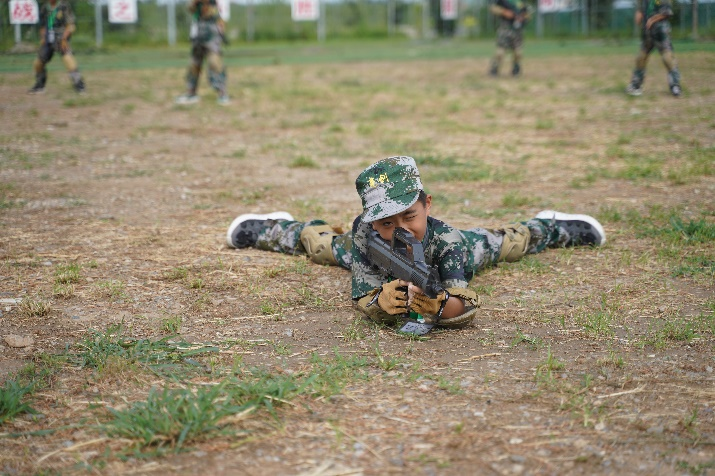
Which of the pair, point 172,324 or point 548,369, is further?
point 172,324

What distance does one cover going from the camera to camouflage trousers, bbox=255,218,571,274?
210 inches

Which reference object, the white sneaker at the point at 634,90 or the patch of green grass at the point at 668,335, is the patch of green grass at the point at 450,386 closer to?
the patch of green grass at the point at 668,335

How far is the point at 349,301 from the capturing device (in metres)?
4.95

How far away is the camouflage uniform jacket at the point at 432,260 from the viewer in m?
4.57

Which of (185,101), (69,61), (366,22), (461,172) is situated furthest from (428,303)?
(366,22)

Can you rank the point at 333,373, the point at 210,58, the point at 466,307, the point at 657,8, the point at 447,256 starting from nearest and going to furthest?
the point at 333,373
the point at 466,307
the point at 447,256
the point at 657,8
the point at 210,58

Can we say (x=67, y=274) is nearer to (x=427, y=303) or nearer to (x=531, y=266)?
(x=427, y=303)

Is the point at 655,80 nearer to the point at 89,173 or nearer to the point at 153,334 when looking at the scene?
the point at 89,173

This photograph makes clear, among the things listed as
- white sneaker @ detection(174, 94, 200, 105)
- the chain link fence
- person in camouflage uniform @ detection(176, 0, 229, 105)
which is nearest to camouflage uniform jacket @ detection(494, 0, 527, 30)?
person in camouflage uniform @ detection(176, 0, 229, 105)

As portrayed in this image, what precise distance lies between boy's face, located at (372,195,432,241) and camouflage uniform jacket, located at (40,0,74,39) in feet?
41.9

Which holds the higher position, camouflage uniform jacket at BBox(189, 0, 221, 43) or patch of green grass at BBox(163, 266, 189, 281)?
camouflage uniform jacket at BBox(189, 0, 221, 43)

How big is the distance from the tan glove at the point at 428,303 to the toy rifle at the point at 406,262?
0.09 metres

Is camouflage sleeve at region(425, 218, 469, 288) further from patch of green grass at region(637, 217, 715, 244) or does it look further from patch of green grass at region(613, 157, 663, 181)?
patch of green grass at region(613, 157, 663, 181)

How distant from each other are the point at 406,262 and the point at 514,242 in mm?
1607
